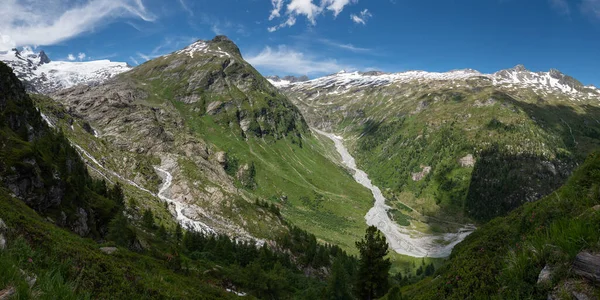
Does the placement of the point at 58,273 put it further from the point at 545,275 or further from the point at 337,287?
the point at 337,287

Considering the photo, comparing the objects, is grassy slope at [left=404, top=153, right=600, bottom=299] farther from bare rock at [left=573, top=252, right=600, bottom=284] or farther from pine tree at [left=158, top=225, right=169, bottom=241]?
pine tree at [left=158, top=225, right=169, bottom=241]

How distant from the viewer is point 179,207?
141 m

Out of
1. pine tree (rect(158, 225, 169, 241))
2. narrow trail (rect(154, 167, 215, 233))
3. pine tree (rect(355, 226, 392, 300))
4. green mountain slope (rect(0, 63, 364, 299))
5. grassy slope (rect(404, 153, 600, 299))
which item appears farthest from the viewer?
narrow trail (rect(154, 167, 215, 233))

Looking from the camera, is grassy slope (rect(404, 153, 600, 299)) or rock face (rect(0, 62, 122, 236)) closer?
grassy slope (rect(404, 153, 600, 299))

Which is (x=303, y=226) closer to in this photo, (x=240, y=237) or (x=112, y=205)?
(x=240, y=237)

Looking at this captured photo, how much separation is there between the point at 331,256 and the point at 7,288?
439 feet

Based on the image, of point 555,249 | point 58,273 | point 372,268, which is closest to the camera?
point 58,273

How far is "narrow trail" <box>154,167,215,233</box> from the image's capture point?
4919 inches

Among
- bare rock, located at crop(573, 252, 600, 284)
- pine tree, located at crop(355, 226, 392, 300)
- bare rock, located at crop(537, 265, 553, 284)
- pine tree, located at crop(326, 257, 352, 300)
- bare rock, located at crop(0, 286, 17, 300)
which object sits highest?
bare rock, located at crop(573, 252, 600, 284)

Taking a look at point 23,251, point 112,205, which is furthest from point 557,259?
point 112,205

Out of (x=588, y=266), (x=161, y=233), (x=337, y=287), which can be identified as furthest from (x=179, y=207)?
(x=588, y=266)

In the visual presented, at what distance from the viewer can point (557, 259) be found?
6.61 metres

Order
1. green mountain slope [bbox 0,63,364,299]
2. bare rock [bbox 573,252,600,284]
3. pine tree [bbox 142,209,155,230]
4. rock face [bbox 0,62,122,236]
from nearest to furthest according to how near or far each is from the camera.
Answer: bare rock [bbox 573,252,600,284]
green mountain slope [bbox 0,63,364,299]
rock face [bbox 0,62,122,236]
pine tree [bbox 142,209,155,230]

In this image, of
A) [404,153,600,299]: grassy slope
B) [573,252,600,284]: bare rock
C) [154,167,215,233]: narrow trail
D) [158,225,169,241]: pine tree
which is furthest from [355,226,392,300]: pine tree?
[154,167,215,233]: narrow trail
